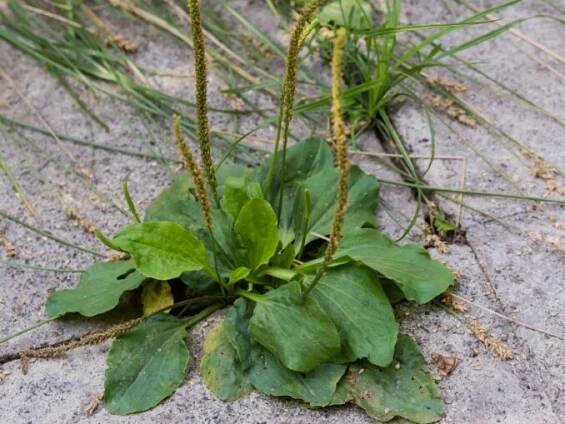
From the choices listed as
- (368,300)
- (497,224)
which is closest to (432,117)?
(497,224)

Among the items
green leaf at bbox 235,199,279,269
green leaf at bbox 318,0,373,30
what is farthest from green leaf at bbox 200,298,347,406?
green leaf at bbox 318,0,373,30

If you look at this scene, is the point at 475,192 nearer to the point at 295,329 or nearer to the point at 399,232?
the point at 399,232

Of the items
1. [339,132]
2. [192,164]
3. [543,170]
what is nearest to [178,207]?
[192,164]

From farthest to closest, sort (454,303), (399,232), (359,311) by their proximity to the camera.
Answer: (399,232) → (454,303) → (359,311)

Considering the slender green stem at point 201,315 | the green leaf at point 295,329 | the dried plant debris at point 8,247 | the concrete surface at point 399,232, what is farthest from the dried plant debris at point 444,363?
the dried plant debris at point 8,247

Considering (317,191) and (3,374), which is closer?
(3,374)

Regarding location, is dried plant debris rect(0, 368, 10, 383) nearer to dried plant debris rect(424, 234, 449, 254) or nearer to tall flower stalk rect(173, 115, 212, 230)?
tall flower stalk rect(173, 115, 212, 230)

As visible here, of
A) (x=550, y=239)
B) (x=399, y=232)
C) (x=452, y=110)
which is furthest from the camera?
(x=452, y=110)
